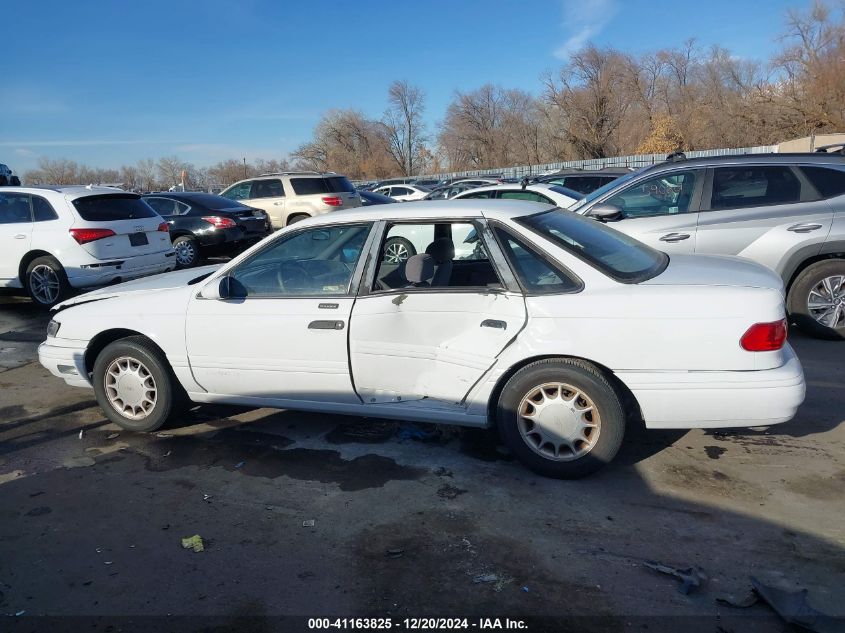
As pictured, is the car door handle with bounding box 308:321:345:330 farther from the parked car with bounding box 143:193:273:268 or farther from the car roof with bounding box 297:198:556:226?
the parked car with bounding box 143:193:273:268

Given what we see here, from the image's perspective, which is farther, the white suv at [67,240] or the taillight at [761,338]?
the white suv at [67,240]

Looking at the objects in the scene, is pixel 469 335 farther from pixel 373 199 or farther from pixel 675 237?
pixel 373 199

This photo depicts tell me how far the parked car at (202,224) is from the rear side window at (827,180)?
10.1 m

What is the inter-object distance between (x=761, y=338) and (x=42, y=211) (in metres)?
9.12

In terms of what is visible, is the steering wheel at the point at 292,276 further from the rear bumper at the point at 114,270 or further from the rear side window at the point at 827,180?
the rear bumper at the point at 114,270

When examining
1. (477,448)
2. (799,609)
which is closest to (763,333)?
(799,609)

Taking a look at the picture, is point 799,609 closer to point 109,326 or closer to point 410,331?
point 410,331

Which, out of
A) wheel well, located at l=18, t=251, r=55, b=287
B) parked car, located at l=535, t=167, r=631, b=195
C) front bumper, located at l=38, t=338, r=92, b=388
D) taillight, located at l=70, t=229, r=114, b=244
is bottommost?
front bumper, located at l=38, t=338, r=92, b=388

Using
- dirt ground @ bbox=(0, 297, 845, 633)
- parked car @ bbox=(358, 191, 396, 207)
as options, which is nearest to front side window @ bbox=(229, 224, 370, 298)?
dirt ground @ bbox=(0, 297, 845, 633)

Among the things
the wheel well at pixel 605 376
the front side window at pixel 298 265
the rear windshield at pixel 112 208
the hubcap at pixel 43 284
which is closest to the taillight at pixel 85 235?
the rear windshield at pixel 112 208

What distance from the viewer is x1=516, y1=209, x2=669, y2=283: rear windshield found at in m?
3.90

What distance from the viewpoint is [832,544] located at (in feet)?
10.3

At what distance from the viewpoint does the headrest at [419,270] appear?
4.11m

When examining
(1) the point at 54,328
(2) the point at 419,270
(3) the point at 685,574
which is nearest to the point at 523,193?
(2) the point at 419,270
